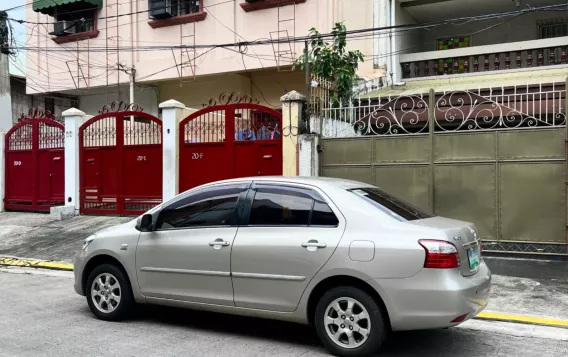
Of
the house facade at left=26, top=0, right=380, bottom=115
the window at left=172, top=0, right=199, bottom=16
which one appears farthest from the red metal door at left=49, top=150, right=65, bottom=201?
the window at left=172, top=0, right=199, bottom=16

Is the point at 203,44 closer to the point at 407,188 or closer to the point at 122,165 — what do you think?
the point at 122,165

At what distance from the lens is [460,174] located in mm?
8938

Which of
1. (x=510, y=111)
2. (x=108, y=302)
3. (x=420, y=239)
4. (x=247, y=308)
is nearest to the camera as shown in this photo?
(x=420, y=239)

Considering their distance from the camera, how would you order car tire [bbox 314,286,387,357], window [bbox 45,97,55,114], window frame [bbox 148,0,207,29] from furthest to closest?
window [bbox 45,97,55,114]
window frame [bbox 148,0,207,29]
car tire [bbox 314,286,387,357]

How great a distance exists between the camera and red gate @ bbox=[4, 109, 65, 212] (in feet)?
46.3

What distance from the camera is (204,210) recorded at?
209 inches

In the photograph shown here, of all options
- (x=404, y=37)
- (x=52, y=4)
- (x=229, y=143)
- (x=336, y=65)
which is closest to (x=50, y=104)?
(x=52, y=4)

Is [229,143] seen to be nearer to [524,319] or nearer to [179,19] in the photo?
[179,19]

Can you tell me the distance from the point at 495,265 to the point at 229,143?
19.8ft

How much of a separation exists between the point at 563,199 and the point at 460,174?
5.28ft

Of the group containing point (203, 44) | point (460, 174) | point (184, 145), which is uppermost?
point (203, 44)

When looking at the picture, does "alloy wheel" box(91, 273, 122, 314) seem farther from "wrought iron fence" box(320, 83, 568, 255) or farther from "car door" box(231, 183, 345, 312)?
"wrought iron fence" box(320, 83, 568, 255)

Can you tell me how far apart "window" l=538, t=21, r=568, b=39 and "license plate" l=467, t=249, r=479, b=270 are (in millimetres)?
11634

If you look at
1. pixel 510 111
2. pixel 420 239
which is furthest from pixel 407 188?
pixel 420 239
